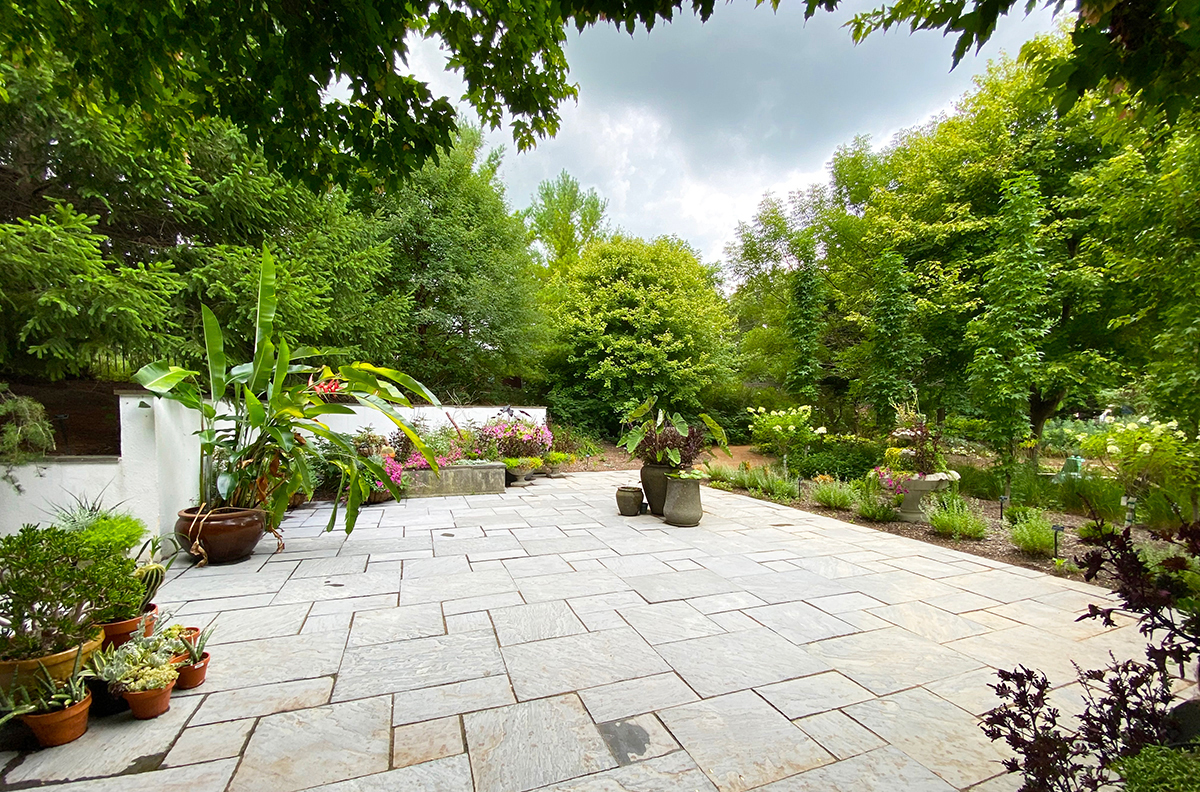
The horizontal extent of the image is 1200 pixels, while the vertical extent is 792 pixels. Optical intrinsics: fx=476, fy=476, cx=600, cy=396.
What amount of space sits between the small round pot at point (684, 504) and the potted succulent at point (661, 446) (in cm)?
25

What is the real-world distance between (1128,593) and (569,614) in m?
2.34

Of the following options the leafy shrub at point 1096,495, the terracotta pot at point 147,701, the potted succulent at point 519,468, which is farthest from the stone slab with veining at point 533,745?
the potted succulent at point 519,468

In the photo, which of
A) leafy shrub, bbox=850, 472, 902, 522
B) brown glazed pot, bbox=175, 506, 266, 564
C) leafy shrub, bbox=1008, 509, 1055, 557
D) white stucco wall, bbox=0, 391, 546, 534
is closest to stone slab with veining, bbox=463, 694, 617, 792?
brown glazed pot, bbox=175, 506, 266, 564

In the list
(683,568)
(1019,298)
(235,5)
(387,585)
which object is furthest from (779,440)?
(235,5)

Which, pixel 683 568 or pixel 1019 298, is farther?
pixel 1019 298

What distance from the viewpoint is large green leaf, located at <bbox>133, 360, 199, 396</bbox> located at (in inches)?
128

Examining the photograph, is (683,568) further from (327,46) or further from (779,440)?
(779,440)

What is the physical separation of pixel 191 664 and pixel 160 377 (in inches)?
89.8

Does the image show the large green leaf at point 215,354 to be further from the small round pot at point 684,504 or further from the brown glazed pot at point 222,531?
the small round pot at point 684,504

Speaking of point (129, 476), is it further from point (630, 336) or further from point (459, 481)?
point (630, 336)

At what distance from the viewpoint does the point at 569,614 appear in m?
2.81

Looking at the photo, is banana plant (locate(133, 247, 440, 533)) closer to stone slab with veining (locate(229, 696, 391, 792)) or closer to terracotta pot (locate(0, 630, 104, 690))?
terracotta pot (locate(0, 630, 104, 690))

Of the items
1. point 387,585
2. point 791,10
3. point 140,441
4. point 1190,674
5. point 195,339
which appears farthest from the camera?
point 195,339

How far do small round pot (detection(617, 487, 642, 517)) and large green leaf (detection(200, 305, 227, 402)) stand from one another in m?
3.98
